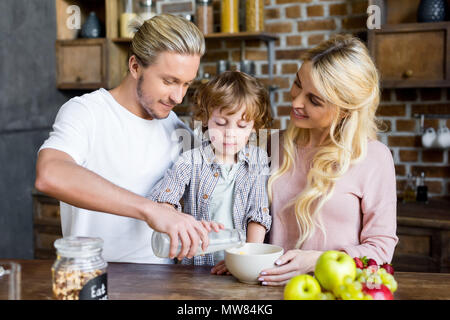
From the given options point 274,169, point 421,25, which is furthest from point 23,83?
point 421,25

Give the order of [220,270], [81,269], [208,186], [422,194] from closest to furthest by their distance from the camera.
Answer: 1. [81,269]
2. [220,270]
3. [208,186]
4. [422,194]

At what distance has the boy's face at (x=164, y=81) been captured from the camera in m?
1.65

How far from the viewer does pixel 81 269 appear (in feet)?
3.41

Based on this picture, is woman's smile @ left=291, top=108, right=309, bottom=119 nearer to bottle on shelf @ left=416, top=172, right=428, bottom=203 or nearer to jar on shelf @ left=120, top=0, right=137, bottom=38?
bottle on shelf @ left=416, top=172, right=428, bottom=203

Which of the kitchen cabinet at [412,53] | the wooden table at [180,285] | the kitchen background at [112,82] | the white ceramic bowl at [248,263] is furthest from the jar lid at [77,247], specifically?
the kitchen background at [112,82]

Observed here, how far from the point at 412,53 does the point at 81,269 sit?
213 cm

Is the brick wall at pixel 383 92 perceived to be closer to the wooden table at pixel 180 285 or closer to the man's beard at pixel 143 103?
the man's beard at pixel 143 103

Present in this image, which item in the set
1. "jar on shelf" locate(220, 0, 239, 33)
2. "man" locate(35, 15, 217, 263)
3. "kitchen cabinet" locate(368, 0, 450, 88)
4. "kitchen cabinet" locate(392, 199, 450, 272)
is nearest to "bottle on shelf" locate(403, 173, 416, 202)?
"kitchen cabinet" locate(392, 199, 450, 272)

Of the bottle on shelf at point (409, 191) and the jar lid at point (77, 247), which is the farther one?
the bottle on shelf at point (409, 191)

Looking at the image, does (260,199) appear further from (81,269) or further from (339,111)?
(81,269)

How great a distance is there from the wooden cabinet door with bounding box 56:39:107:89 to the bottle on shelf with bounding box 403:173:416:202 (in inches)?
75.0

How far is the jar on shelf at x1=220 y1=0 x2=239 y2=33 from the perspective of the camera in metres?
3.00

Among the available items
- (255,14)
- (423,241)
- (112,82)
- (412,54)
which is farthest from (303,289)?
(112,82)
